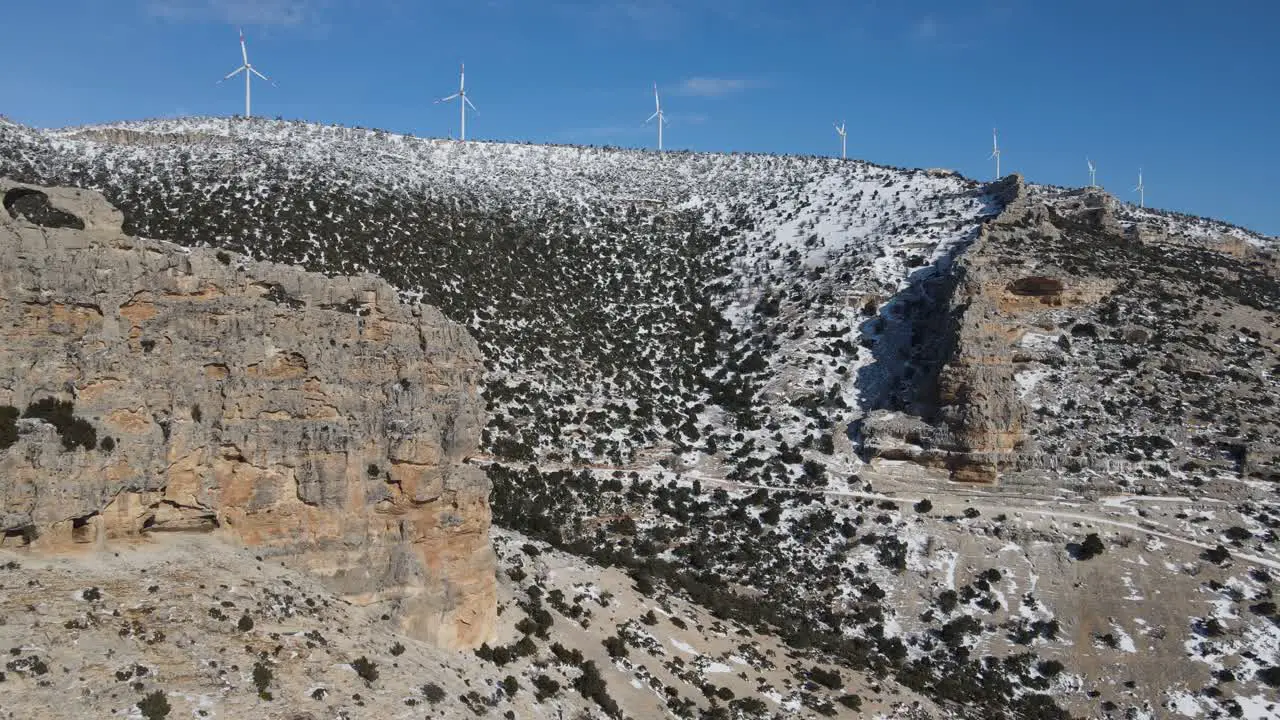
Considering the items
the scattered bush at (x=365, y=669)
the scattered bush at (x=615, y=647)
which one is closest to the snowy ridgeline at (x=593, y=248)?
the scattered bush at (x=615, y=647)

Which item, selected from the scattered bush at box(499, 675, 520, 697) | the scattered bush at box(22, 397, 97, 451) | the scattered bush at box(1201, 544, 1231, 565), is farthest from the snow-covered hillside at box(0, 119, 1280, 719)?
the scattered bush at box(22, 397, 97, 451)

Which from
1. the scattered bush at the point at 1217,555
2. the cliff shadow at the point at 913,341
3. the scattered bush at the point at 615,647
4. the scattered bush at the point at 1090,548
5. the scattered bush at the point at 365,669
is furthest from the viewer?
the cliff shadow at the point at 913,341

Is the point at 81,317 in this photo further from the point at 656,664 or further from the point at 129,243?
the point at 656,664

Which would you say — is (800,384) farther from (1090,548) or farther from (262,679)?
(262,679)

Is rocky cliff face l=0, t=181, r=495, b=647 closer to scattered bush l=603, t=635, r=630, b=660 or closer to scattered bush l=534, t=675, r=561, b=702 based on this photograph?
scattered bush l=534, t=675, r=561, b=702

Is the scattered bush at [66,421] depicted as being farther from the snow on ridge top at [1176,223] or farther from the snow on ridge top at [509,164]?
the snow on ridge top at [1176,223]

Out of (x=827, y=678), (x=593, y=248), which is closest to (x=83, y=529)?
(x=827, y=678)
